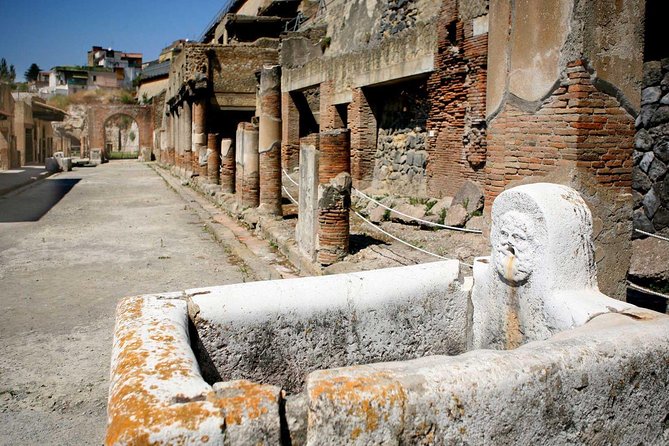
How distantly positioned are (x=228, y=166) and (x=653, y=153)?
29.4 feet

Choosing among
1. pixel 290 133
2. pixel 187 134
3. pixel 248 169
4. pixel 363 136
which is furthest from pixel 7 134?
pixel 248 169

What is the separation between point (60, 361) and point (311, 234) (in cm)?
325

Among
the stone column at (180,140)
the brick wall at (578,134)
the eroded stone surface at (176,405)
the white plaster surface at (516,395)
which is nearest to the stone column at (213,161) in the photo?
the stone column at (180,140)

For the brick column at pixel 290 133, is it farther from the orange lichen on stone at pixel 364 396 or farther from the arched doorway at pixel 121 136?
the arched doorway at pixel 121 136

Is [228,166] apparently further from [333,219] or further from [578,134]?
[578,134]

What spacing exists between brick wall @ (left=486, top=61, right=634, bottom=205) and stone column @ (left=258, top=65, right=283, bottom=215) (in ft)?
19.0

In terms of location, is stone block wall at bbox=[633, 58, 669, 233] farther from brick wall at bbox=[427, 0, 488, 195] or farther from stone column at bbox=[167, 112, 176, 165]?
stone column at bbox=[167, 112, 176, 165]

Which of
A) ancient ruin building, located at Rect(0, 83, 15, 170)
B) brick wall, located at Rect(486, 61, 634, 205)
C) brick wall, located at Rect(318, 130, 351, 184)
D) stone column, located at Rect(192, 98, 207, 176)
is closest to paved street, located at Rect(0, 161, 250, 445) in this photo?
brick wall, located at Rect(318, 130, 351, 184)

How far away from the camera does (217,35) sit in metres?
29.8

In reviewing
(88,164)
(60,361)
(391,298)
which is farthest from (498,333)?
(88,164)

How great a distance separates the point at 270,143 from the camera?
35.0ft

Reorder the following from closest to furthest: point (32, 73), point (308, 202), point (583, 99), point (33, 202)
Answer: point (583, 99) → point (308, 202) → point (33, 202) → point (32, 73)

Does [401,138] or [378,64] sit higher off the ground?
[378,64]

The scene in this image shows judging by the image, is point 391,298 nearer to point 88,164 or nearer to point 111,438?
point 111,438
